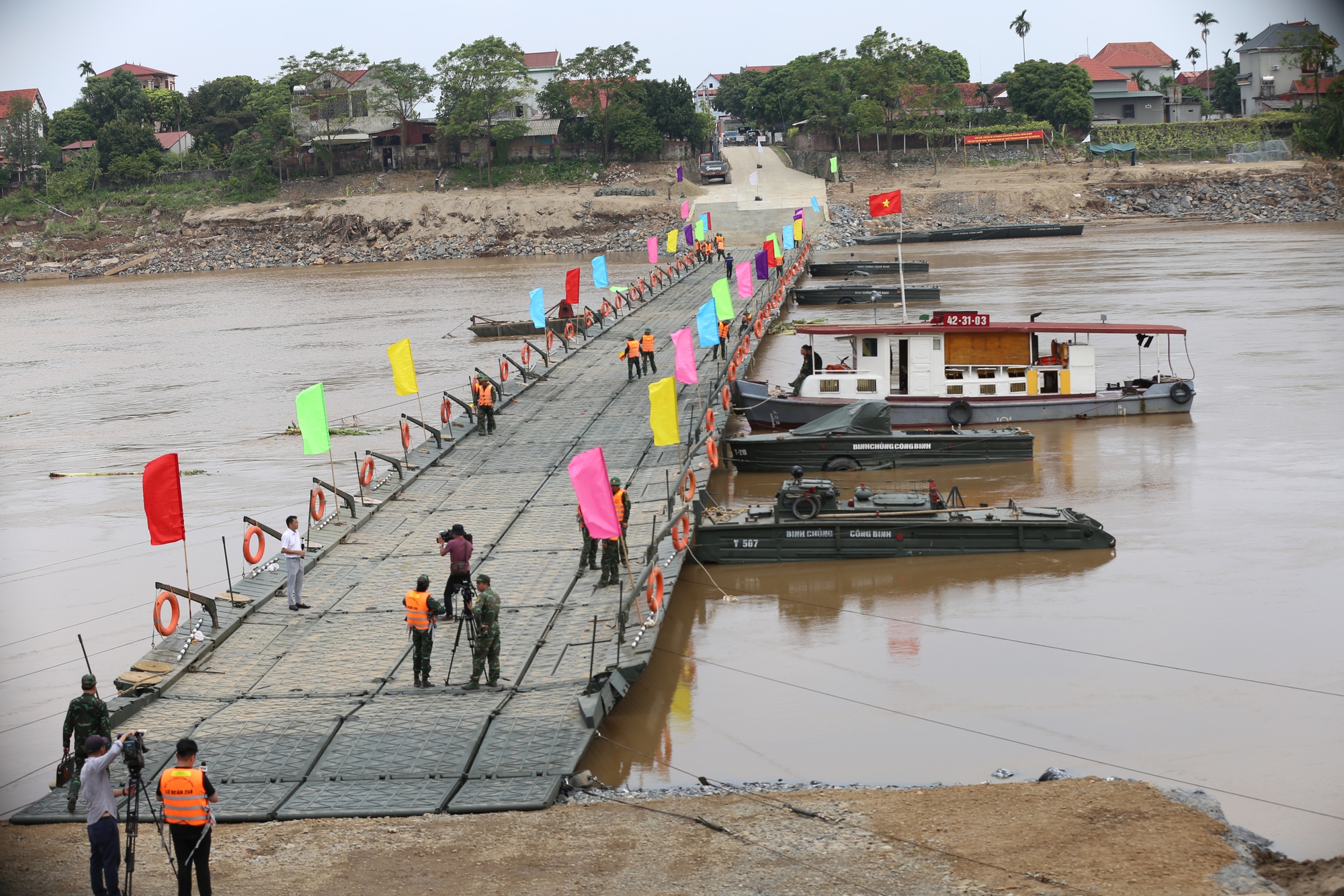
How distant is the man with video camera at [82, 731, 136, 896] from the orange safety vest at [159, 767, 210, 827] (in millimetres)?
486

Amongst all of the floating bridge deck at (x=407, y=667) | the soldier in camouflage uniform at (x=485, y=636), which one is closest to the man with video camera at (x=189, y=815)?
the floating bridge deck at (x=407, y=667)

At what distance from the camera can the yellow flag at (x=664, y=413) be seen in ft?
67.6

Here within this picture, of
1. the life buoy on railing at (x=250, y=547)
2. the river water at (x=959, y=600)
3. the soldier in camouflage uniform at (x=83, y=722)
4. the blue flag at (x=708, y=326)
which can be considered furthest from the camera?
the blue flag at (x=708, y=326)

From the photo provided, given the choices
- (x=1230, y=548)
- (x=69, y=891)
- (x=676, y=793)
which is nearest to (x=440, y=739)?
(x=676, y=793)

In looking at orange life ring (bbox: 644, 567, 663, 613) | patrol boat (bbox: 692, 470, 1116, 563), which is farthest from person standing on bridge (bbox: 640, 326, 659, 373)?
orange life ring (bbox: 644, 567, 663, 613)

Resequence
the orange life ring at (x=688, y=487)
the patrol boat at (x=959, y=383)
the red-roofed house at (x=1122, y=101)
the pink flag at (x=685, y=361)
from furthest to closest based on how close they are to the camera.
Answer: the red-roofed house at (x=1122, y=101) < the patrol boat at (x=959, y=383) < the pink flag at (x=685, y=361) < the orange life ring at (x=688, y=487)

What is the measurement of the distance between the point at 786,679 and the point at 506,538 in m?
5.69

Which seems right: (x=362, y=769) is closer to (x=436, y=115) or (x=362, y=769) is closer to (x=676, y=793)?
(x=676, y=793)

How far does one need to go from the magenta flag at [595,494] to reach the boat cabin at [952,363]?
14537 millimetres

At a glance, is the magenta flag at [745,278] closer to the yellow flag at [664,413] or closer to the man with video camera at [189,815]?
the yellow flag at [664,413]

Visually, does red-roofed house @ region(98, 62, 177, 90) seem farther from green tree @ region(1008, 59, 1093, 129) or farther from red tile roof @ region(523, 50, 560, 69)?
green tree @ region(1008, 59, 1093, 129)

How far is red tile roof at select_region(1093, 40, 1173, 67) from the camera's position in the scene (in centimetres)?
11719

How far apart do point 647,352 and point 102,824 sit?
958 inches

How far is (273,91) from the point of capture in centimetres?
10606
